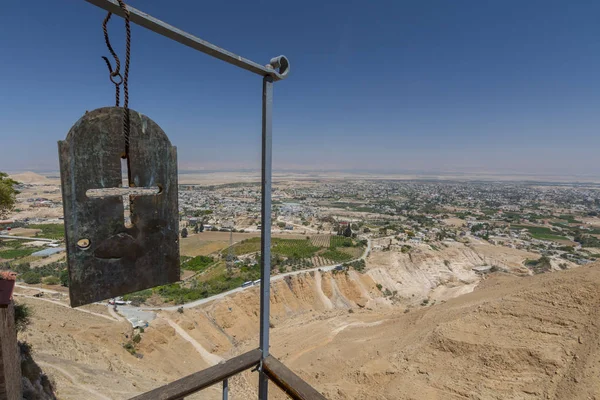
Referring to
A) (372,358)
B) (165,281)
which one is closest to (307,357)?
(372,358)

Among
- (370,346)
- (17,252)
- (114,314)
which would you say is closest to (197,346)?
(114,314)

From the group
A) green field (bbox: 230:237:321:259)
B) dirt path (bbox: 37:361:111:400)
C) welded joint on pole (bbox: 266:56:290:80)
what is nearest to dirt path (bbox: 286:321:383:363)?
dirt path (bbox: 37:361:111:400)

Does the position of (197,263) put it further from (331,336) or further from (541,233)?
(541,233)

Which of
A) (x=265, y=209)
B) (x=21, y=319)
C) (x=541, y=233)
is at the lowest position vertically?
(x=541, y=233)

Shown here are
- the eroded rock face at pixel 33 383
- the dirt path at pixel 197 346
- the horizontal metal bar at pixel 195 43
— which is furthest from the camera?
the dirt path at pixel 197 346

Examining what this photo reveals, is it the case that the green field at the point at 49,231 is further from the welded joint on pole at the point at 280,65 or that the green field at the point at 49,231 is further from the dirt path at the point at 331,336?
the welded joint on pole at the point at 280,65

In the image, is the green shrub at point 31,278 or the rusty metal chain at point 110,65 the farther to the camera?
the green shrub at point 31,278

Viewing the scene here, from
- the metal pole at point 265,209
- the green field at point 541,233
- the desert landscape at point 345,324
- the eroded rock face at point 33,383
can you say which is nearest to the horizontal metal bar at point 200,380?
the metal pole at point 265,209
